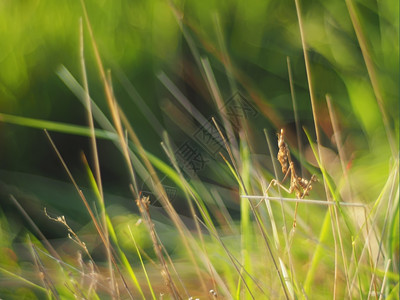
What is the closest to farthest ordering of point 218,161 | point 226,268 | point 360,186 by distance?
1. point 226,268
2. point 360,186
3. point 218,161

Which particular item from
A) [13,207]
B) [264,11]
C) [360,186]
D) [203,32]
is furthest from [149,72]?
[360,186]

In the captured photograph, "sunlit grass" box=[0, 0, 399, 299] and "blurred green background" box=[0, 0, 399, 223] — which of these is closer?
"sunlit grass" box=[0, 0, 399, 299]

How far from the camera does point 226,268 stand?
2.19 feet

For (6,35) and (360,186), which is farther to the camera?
(6,35)

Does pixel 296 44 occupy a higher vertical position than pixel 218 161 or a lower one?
higher

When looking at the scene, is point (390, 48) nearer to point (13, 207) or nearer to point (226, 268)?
point (226, 268)

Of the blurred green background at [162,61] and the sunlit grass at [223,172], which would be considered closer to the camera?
the sunlit grass at [223,172]

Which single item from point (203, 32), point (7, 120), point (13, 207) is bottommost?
point (13, 207)

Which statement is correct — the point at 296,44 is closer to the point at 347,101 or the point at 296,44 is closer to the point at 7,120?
the point at 347,101

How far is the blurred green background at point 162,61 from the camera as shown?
955mm

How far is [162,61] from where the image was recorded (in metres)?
1.03

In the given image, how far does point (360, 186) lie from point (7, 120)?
0.60m

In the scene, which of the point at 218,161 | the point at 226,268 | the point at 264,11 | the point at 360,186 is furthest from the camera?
the point at 264,11

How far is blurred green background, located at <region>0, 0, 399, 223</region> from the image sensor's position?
0.96m
